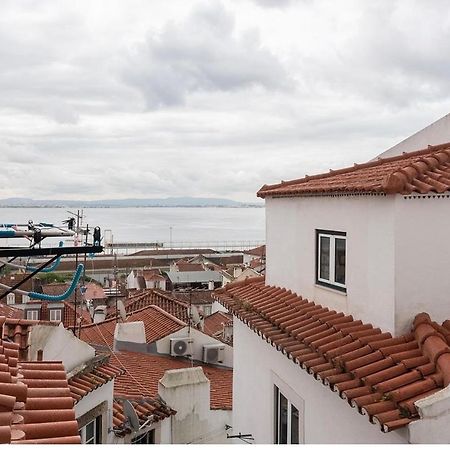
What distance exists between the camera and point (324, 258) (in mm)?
7715

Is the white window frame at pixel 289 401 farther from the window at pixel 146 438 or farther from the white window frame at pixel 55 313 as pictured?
the white window frame at pixel 55 313

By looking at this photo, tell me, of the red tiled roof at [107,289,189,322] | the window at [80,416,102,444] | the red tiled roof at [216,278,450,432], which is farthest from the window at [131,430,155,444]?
the red tiled roof at [107,289,189,322]

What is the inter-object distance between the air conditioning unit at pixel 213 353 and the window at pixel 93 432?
9584 mm

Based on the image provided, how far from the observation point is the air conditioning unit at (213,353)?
63.6 ft

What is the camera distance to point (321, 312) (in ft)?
23.6

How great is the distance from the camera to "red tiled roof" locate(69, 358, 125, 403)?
884cm

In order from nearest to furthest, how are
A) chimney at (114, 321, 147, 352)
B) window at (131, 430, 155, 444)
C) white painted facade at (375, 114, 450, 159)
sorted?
white painted facade at (375, 114, 450, 159)
window at (131, 430, 155, 444)
chimney at (114, 321, 147, 352)

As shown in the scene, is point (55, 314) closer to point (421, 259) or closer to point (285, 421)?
point (285, 421)

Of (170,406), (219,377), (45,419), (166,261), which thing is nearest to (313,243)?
(45,419)

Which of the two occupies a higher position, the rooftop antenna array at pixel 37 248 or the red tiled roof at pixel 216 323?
the rooftop antenna array at pixel 37 248

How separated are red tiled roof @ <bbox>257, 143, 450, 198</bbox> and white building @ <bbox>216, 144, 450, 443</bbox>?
20 millimetres

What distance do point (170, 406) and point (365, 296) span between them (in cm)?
814

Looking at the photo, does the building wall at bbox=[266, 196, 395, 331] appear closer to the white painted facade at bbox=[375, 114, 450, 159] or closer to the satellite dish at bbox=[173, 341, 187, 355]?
the white painted facade at bbox=[375, 114, 450, 159]

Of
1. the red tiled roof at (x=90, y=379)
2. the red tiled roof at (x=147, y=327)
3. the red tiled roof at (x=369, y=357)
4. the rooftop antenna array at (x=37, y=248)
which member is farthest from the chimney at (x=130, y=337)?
the rooftop antenna array at (x=37, y=248)
